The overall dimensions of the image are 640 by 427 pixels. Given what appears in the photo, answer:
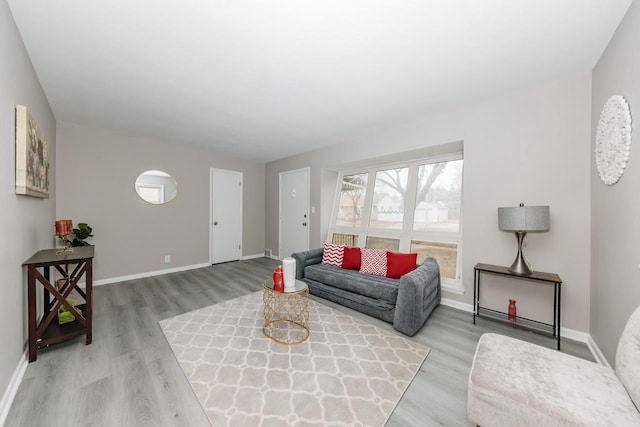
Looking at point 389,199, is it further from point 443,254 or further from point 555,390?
point 555,390

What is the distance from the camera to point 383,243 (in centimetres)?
387

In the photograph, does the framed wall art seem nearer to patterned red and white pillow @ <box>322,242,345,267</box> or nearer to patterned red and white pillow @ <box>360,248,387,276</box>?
patterned red and white pillow @ <box>322,242,345,267</box>

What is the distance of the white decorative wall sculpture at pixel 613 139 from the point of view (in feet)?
5.06

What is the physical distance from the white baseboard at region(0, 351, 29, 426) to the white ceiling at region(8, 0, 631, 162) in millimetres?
2345

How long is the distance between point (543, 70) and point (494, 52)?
2.15ft

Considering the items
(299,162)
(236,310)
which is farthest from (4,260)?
(299,162)

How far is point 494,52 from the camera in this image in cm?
184

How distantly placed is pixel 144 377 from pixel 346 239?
329cm

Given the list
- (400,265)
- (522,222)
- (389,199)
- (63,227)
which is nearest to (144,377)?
(63,227)

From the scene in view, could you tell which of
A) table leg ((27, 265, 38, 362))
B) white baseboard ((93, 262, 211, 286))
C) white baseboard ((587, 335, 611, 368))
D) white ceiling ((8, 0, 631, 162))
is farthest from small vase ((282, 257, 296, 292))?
white baseboard ((93, 262, 211, 286))

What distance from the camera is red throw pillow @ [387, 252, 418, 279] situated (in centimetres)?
294

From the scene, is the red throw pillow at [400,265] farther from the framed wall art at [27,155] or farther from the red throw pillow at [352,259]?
the framed wall art at [27,155]

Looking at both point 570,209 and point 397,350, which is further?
point 570,209

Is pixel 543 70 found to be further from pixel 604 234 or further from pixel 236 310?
pixel 236 310
